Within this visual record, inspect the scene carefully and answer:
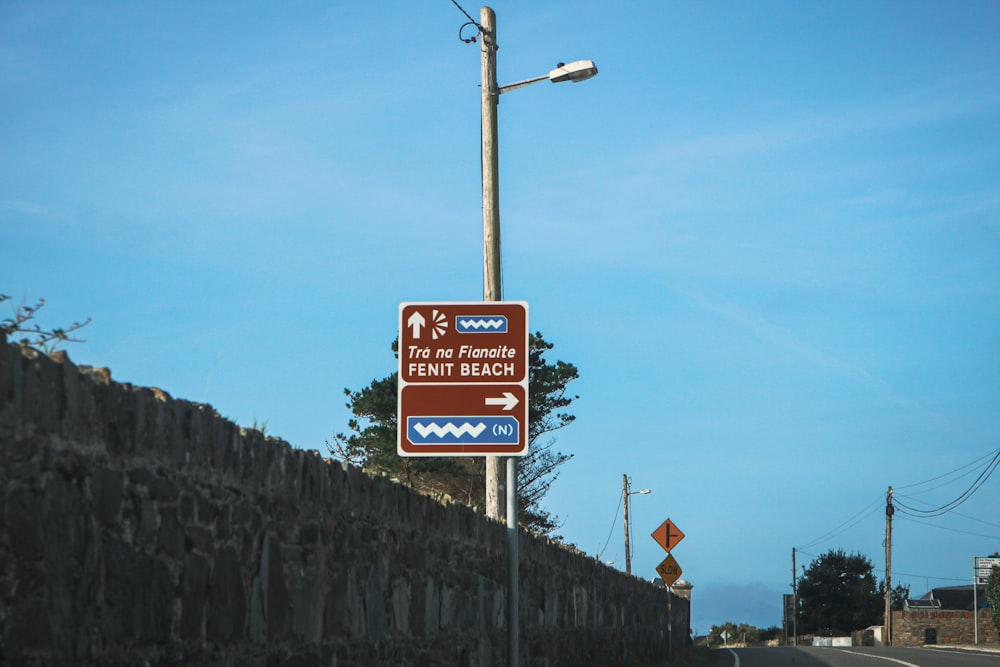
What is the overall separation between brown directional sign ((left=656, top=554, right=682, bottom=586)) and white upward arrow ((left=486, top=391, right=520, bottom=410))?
20643mm

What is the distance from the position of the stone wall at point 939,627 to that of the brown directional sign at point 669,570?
3633 cm

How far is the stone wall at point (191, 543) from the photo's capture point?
16.8 feet

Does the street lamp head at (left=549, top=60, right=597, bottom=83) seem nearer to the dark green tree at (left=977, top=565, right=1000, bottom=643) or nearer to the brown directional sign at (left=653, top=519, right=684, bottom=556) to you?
the brown directional sign at (left=653, top=519, right=684, bottom=556)

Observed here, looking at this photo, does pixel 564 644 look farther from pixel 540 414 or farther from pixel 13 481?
pixel 540 414

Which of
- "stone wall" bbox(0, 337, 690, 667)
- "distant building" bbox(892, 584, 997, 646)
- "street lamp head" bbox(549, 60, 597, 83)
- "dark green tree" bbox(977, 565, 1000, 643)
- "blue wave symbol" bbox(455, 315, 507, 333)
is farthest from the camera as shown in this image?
"distant building" bbox(892, 584, 997, 646)

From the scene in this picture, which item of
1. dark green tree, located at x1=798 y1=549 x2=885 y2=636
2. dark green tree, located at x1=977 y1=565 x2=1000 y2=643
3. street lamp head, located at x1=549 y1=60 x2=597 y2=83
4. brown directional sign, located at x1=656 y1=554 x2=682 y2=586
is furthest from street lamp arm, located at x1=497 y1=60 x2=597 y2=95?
dark green tree, located at x1=798 y1=549 x2=885 y2=636

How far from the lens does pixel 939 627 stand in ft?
213

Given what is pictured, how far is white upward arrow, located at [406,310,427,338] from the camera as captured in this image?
1248cm

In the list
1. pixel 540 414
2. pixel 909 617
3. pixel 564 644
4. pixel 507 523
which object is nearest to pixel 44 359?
pixel 507 523

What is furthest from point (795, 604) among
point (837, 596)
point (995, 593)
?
point (995, 593)

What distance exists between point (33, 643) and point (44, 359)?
112cm

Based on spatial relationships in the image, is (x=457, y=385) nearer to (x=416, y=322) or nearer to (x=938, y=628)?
(x=416, y=322)

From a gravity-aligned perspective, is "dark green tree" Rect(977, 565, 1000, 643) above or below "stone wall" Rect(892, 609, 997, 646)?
above

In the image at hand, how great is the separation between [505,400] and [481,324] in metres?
0.78
